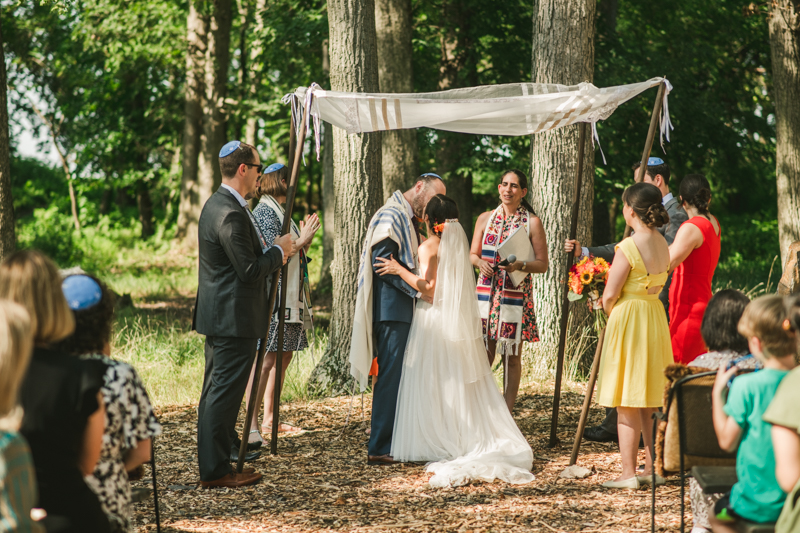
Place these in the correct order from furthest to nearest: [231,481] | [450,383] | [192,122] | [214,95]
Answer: [192,122] < [214,95] < [450,383] < [231,481]

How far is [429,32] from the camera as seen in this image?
1385 cm

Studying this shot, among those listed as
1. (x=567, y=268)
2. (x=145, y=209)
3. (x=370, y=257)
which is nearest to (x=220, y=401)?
(x=370, y=257)

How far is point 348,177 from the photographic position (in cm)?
703

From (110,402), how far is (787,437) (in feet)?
7.90

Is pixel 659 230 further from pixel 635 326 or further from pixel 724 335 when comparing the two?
pixel 724 335

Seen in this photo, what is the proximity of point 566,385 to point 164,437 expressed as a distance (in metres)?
3.84

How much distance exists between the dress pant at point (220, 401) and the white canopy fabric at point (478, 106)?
65.4 inches

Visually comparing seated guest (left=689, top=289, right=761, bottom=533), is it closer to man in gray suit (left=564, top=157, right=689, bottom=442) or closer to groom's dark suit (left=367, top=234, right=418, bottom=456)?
man in gray suit (left=564, top=157, right=689, bottom=442)

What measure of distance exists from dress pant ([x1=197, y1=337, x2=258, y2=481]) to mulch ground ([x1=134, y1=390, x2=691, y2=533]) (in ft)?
0.64

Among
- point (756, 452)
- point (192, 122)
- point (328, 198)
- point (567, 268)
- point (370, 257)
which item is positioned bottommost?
point (756, 452)

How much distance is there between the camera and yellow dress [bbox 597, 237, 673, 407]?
4445 millimetres

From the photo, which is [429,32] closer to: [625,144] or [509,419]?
[625,144]

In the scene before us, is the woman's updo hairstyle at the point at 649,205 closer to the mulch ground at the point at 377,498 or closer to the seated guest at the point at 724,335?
the seated guest at the point at 724,335

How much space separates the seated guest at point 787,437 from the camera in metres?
2.45
